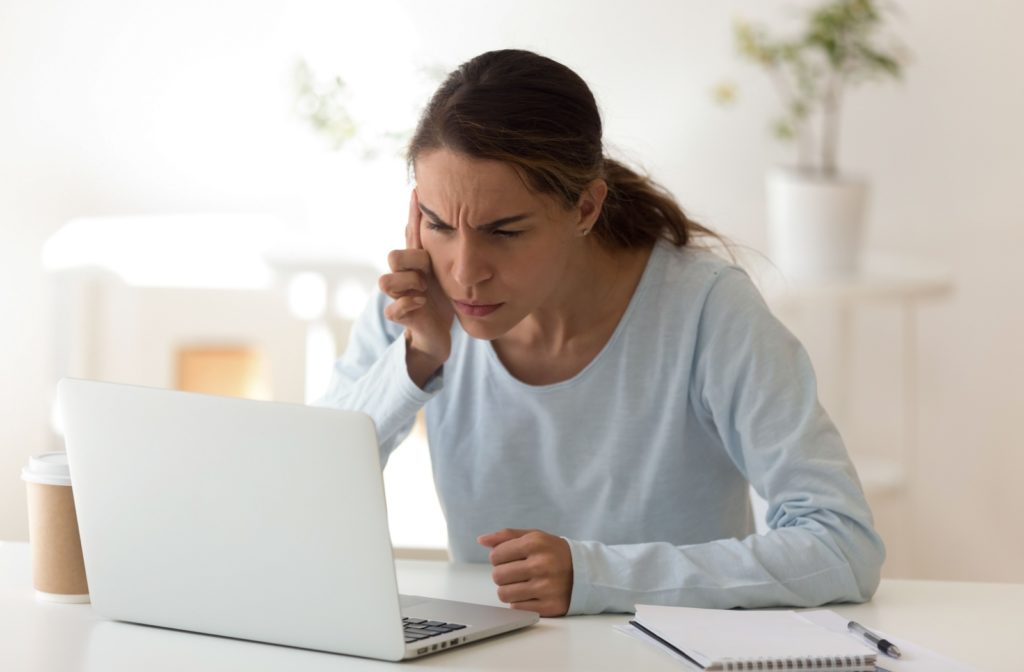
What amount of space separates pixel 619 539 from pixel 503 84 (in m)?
0.52

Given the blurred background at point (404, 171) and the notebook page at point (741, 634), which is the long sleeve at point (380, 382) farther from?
the blurred background at point (404, 171)

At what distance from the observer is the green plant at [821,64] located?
2699mm

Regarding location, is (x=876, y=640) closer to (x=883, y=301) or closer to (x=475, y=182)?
(x=475, y=182)

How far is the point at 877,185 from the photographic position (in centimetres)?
302

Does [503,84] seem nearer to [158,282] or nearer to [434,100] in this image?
[434,100]

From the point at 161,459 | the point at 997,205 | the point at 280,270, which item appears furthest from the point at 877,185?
the point at 161,459

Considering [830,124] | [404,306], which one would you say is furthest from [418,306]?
[830,124]

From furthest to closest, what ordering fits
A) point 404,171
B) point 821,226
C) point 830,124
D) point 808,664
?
point 404,171 → point 830,124 → point 821,226 → point 808,664

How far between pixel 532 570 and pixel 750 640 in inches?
8.1

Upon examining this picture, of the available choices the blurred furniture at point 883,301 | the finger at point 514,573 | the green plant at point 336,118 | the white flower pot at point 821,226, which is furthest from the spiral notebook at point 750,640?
the green plant at point 336,118

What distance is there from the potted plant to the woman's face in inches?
54.5

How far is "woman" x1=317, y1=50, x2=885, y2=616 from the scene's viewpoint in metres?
1.21

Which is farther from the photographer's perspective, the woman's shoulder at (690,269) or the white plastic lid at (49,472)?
the woman's shoulder at (690,269)

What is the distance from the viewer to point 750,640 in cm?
103
